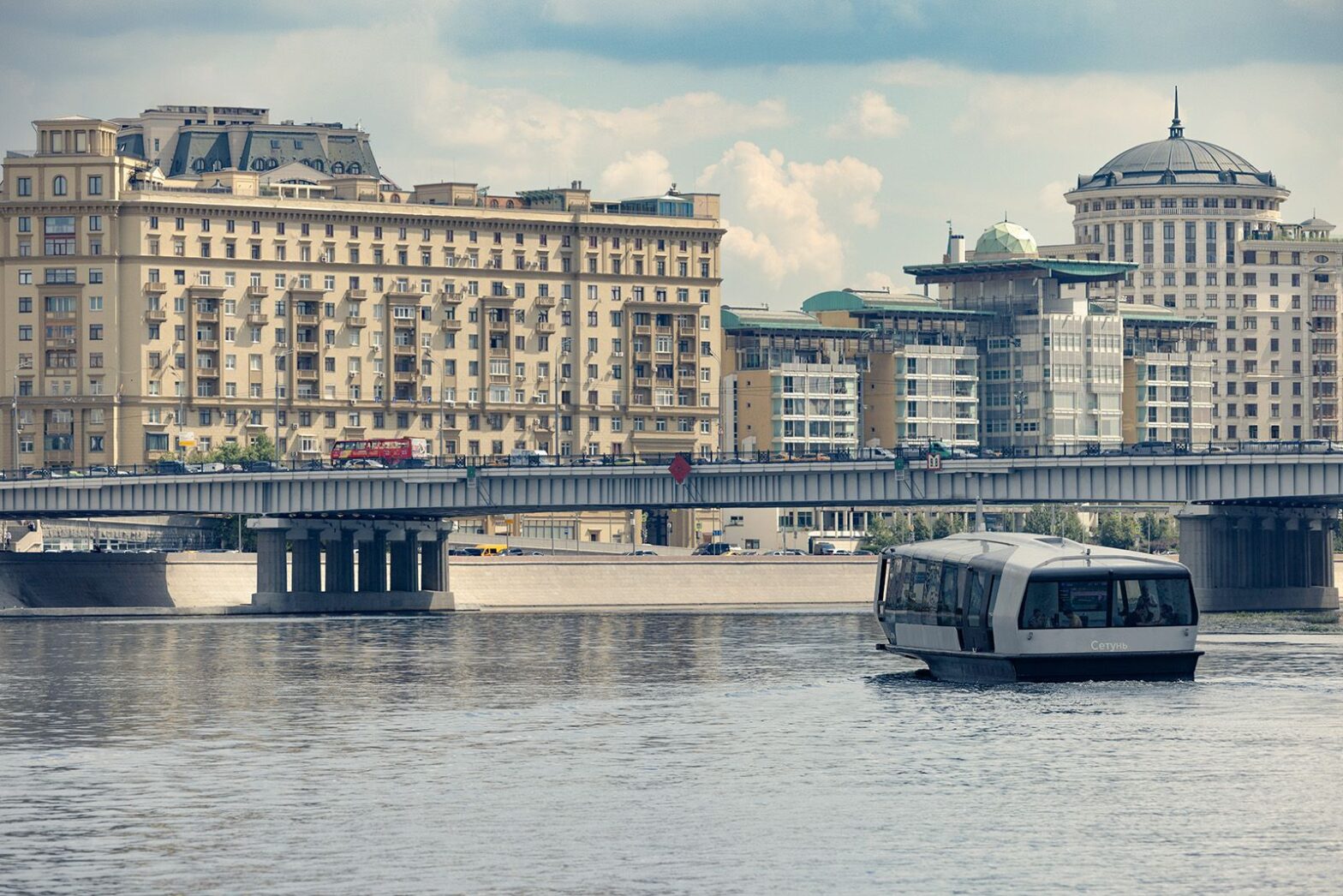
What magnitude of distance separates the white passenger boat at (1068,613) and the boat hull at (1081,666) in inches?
1.2

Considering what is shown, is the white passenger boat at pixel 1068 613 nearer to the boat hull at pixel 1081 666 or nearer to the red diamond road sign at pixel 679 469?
the boat hull at pixel 1081 666

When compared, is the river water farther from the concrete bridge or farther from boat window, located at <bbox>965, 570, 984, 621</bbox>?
the concrete bridge

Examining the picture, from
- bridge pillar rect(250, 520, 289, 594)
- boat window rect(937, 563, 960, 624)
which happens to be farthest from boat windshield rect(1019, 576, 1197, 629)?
bridge pillar rect(250, 520, 289, 594)

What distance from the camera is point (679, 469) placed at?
18675cm

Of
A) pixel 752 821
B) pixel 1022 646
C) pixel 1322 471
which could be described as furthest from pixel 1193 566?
pixel 752 821

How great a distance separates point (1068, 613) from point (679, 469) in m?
85.9

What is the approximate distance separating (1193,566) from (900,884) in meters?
145

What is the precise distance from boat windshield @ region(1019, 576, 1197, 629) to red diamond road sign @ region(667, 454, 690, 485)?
8552 centimetres

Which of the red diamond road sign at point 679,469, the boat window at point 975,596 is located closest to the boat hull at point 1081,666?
the boat window at point 975,596

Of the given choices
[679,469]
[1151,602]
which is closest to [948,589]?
[1151,602]

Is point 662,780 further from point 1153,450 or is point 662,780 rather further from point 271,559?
point 271,559

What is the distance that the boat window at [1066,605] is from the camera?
332 feet

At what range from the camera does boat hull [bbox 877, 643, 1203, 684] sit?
102 metres

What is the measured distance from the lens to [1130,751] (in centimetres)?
8050
